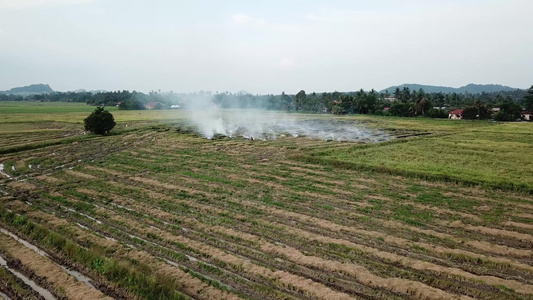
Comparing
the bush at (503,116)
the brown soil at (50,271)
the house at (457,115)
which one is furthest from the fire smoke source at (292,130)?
the brown soil at (50,271)

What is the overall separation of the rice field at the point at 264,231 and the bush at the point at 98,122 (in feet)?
64.2

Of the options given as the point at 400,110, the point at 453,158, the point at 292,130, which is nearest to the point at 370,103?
the point at 400,110

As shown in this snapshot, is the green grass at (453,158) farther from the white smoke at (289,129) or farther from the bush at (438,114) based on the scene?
the bush at (438,114)

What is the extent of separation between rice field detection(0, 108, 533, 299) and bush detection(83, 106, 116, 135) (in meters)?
19.6

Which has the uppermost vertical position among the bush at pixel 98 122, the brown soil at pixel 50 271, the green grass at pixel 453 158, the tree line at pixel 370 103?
the tree line at pixel 370 103

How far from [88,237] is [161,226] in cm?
280

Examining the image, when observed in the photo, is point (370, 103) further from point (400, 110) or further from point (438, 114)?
→ point (438, 114)

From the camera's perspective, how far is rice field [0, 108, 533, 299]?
9750mm

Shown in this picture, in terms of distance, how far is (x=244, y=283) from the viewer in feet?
32.1

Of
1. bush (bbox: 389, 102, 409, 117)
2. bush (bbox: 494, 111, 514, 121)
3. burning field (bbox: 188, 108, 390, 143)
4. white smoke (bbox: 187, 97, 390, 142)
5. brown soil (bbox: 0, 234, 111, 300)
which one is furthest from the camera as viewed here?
bush (bbox: 389, 102, 409, 117)

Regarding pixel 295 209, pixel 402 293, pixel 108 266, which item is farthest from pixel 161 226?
pixel 402 293

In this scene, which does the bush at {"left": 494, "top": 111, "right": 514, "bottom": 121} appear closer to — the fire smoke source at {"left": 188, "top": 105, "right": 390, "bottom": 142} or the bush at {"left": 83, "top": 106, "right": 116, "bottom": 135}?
the fire smoke source at {"left": 188, "top": 105, "right": 390, "bottom": 142}

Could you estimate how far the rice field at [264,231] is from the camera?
32.0 feet

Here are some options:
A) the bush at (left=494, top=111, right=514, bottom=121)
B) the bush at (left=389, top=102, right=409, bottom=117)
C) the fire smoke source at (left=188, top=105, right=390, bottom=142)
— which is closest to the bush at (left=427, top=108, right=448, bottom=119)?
the bush at (left=389, top=102, right=409, bottom=117)
